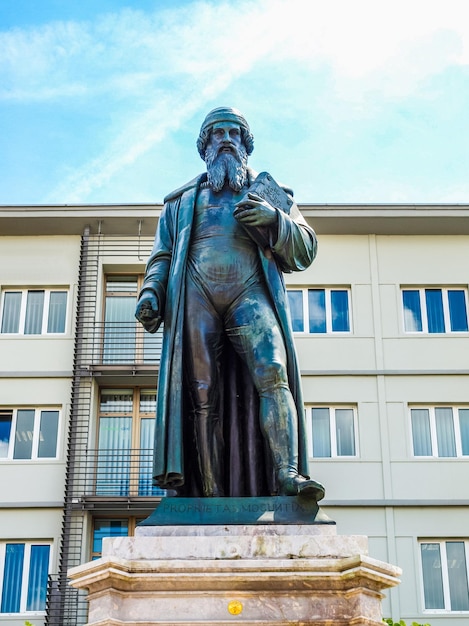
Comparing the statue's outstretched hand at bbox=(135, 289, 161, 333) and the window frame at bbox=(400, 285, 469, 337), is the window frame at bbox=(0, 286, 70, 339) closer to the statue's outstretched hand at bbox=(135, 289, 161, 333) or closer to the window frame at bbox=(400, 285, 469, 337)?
the window frame at bbox=(400, 285, 469, 337)

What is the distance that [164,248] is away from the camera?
945 centimetres

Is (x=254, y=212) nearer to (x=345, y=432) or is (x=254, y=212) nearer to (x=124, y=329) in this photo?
(x=345, y=432)

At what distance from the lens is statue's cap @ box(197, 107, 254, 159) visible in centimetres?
956

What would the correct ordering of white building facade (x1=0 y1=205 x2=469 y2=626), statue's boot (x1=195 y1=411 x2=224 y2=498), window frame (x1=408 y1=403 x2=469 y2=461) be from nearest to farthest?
statue's boot (x1=195 y1=411 x2=224 y2=498) < white building facade (x1=0 y1=205 x2=469 y2=626) < window frame (x1=408 y1=403 x2=469 y2=461)

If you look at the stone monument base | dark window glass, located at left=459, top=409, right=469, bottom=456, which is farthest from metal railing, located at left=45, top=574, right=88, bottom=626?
the stone monument base

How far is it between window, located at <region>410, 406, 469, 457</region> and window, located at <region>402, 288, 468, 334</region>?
102 inches

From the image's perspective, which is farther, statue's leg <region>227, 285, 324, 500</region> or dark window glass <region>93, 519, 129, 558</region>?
dark window glass <region>93, 519, 129, 558</region>

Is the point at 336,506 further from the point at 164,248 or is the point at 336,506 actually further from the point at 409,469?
the point at 164,248

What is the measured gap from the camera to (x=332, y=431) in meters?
31.5

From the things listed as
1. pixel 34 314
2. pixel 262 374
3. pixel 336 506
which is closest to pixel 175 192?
pixel 262 374

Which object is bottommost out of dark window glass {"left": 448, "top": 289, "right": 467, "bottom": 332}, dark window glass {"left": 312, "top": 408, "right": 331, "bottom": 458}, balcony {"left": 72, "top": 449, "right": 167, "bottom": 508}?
balcony {"left": 72, "top": 449, "right": 167, "bottom": 508}

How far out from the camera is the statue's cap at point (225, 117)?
31.3ft

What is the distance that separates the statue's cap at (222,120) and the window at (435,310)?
2406cm

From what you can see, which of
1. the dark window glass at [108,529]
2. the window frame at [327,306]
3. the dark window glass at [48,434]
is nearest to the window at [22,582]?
the dark window glass at [108,529]
